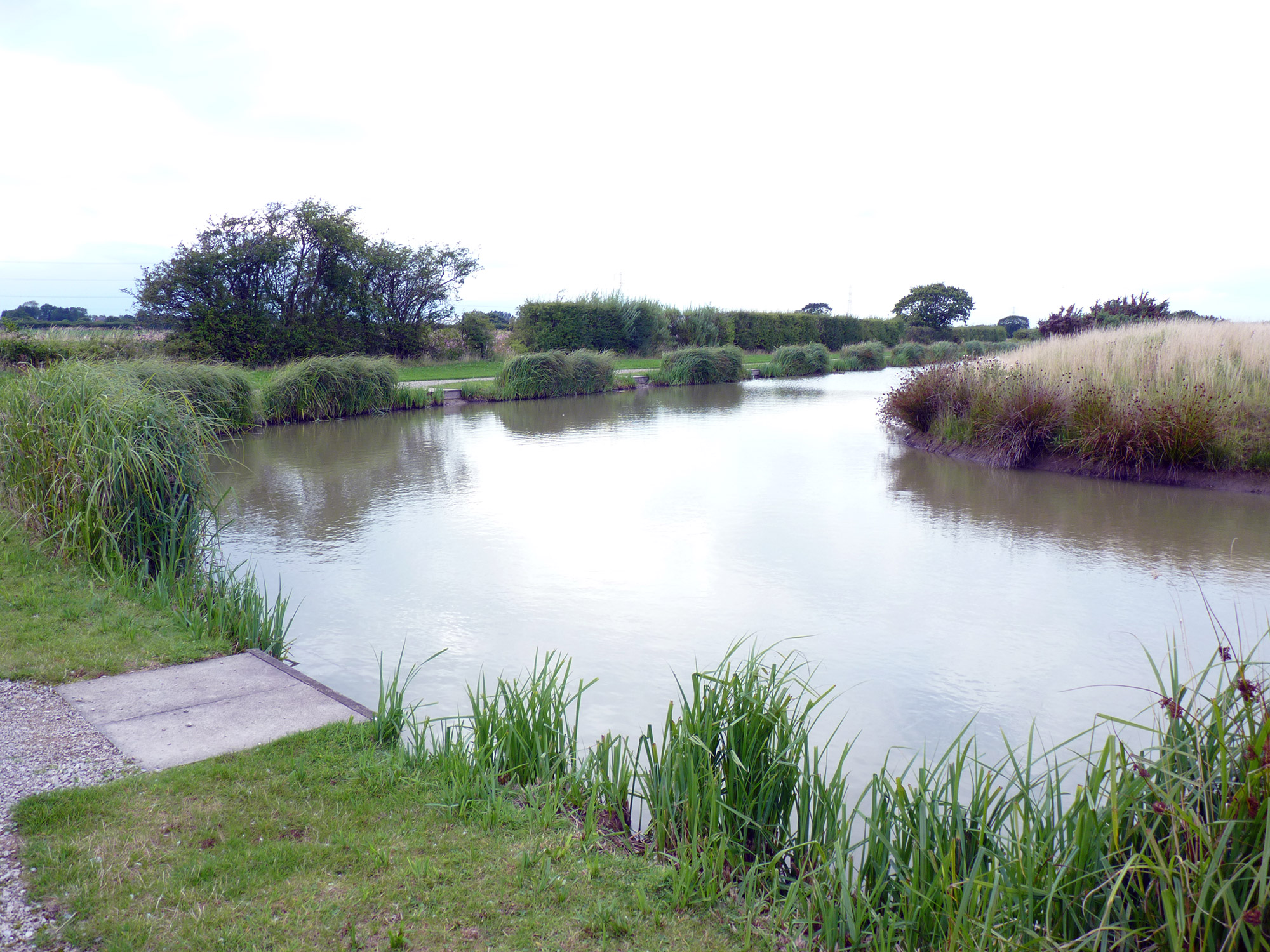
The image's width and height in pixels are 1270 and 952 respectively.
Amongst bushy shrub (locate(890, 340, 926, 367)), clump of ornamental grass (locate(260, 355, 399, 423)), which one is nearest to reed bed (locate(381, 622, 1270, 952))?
clump of ornamental grass (locate(260, 355, 399, 423))

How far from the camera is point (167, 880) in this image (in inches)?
75.0

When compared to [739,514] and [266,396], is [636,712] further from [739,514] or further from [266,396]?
[266,396]

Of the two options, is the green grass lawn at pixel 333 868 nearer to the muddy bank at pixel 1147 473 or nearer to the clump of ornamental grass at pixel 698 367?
the muddy bank at pixel 1147 473

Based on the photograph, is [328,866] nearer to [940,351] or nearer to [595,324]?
[595,324]

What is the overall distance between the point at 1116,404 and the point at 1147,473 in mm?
754

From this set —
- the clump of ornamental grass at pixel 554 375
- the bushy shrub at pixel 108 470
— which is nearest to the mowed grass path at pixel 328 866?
the bushy shrub at pixel 108 470

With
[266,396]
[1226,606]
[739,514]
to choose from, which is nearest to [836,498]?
[739,514]

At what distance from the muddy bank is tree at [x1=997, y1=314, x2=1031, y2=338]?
137 ft

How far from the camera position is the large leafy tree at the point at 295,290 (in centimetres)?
1795

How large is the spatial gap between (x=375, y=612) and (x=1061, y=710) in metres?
3.15

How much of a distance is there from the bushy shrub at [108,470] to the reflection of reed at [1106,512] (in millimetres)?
5217

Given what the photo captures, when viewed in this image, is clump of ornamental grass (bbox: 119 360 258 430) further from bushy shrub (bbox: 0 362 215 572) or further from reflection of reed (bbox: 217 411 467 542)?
bushy shrub (bbox: 0 362 215 572)

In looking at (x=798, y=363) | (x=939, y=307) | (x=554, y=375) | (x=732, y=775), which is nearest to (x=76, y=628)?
(x=732, y=775)

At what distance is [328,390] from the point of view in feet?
43.5
